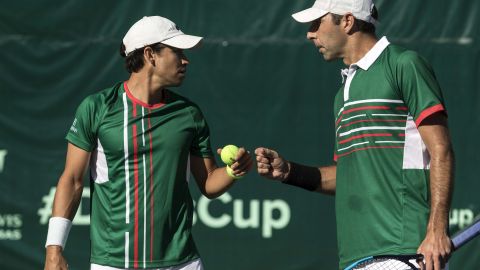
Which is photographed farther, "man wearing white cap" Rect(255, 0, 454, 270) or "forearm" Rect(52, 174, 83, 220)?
"forearm" Rect(52, 174, 83, 220)

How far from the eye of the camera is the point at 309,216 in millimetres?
8102

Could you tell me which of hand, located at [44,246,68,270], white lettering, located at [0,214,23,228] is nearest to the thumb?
hand, located at [44,246,68,270]

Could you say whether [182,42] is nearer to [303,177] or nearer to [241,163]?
[241,163]

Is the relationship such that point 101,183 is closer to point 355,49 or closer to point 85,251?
point 355,49

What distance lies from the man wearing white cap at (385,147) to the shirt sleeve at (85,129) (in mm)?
1108

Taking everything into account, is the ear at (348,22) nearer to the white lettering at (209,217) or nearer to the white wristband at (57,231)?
the white wristband at (57,231)

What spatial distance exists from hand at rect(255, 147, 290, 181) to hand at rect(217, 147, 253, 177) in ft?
0.27

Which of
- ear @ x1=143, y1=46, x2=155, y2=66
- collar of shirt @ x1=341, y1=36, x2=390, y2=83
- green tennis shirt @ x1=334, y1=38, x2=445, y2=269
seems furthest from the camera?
ear @ x1=143, y1=46, x2=155, y2=66

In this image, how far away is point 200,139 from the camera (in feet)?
17.3

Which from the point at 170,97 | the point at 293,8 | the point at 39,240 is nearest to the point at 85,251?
the point at 39,240

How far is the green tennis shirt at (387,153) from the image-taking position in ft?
14.4

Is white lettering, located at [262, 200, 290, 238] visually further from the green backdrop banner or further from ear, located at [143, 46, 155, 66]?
ear, located at [143, 46, 155, 66]

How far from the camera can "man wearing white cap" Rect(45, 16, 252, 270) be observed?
504 cm

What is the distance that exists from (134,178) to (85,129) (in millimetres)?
322
